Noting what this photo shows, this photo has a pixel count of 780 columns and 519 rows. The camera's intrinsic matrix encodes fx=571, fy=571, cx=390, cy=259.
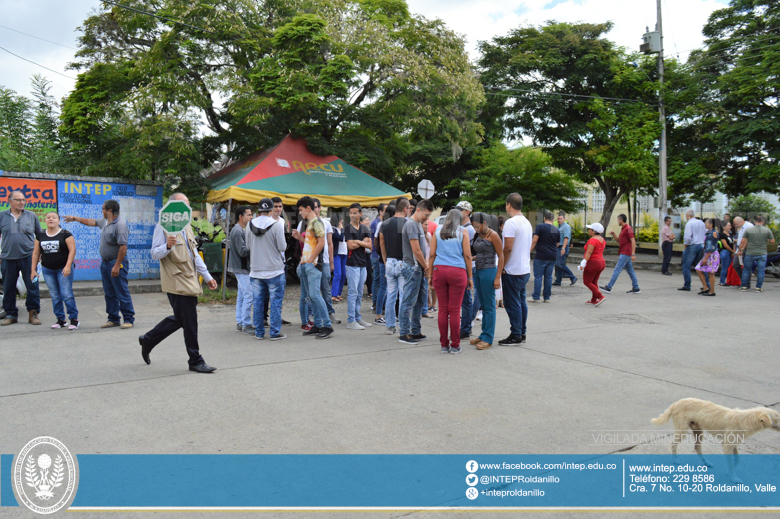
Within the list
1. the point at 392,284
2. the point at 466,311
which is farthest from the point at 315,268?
the point at 466,311

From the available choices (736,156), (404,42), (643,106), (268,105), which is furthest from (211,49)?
(736,156)

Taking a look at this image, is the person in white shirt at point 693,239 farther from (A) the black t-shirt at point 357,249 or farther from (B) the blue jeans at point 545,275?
(A) the black t-shirt at point 357,249

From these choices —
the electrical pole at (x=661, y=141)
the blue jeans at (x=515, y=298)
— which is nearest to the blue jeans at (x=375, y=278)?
the blue jeans at (x=515, y=298)

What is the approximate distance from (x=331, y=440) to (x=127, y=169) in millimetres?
11676

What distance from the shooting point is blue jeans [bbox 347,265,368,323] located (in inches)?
340

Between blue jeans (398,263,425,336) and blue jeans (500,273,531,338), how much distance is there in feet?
3.55

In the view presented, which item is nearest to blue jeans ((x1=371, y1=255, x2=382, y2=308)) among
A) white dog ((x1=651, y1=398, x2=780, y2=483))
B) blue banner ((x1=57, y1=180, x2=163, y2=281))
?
blue banner ((x1=57, y1=180, x2=163, y2=281))

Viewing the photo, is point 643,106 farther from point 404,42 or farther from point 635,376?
point 635,376

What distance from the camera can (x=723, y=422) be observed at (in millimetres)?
3309

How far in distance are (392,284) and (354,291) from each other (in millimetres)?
1144

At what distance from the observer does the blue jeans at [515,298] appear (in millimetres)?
7090

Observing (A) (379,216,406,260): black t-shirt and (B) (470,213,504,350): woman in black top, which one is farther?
(A) (379,216,406,260): black t-shirt

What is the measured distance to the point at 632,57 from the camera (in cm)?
2514

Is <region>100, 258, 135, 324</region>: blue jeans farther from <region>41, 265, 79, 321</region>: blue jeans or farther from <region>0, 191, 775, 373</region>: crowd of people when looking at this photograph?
<region>41, 265, 79, 321</region>: blue jeans
